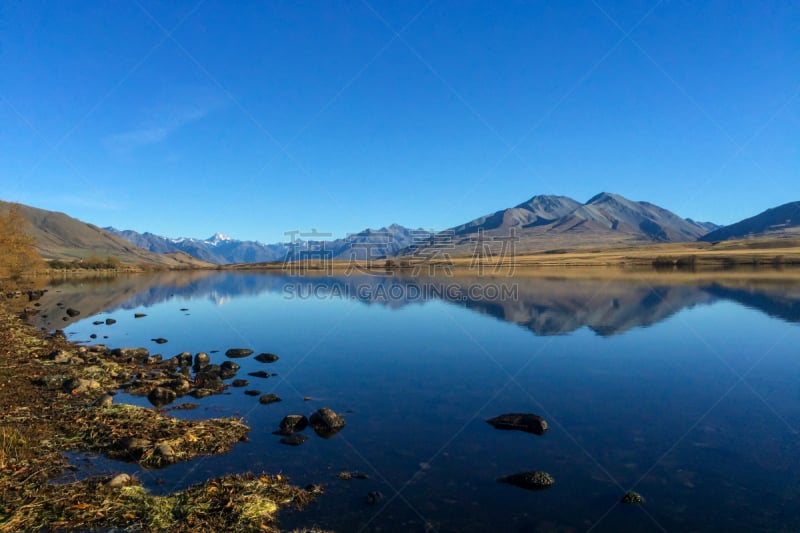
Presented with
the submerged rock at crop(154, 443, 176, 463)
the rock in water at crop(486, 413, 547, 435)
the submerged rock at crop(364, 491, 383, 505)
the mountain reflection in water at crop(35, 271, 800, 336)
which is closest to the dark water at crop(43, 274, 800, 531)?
the submerged rock at crop(364, 491, 383, 505)

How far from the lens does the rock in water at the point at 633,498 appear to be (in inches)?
482

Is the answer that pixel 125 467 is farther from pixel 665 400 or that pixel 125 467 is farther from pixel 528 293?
pixel 528 293

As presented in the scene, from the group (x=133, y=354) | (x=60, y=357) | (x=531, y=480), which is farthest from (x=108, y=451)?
(x=133, y=354)

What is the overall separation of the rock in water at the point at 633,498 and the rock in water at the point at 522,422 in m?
4.85

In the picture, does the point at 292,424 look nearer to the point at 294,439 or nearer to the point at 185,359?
the point at 294,439

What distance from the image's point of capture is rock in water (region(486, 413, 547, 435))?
1748 centimetres

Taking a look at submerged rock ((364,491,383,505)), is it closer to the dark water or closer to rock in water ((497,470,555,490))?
the dark water

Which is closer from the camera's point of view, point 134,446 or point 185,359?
point 134,446

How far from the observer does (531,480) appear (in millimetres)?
13258

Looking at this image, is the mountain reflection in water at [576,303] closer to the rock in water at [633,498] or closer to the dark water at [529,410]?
the dark water at [529,410]

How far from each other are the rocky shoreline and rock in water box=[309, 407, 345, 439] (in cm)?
286

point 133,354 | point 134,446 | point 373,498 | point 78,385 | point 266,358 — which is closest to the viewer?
point 373,498

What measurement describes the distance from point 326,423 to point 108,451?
24.7ft

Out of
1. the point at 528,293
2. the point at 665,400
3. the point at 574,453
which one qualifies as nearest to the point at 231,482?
the point at 574,453
